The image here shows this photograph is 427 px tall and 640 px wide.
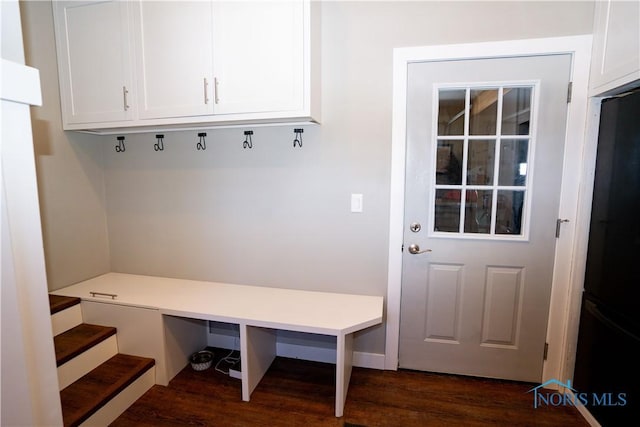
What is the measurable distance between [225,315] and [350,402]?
2.96 feet

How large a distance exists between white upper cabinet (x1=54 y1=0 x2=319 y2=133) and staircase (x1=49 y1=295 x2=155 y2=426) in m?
→ 1.27

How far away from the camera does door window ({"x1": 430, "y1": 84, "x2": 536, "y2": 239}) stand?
1.94 metres

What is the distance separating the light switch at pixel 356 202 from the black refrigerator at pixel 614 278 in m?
1.27

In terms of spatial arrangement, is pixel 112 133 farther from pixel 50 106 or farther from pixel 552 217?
pixel 552 217

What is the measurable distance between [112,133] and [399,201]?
2144 mm

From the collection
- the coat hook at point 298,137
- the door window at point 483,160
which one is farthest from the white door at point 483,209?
the coat hook at point 298,137

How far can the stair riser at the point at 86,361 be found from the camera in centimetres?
182

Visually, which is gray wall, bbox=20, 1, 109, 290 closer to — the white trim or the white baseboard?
the white baseboard

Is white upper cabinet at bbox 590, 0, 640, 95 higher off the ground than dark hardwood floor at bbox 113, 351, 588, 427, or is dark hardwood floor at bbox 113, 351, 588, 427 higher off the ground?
white upper cabinet at bbox 590, 0, 640, 95

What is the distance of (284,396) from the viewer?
2039 millimetres

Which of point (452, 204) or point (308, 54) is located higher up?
point (308, 54)

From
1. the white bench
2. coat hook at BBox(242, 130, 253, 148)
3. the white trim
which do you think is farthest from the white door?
the white trim

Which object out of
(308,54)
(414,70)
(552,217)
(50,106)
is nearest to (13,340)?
(308,54)

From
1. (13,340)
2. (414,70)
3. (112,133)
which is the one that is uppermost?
(414,70)
